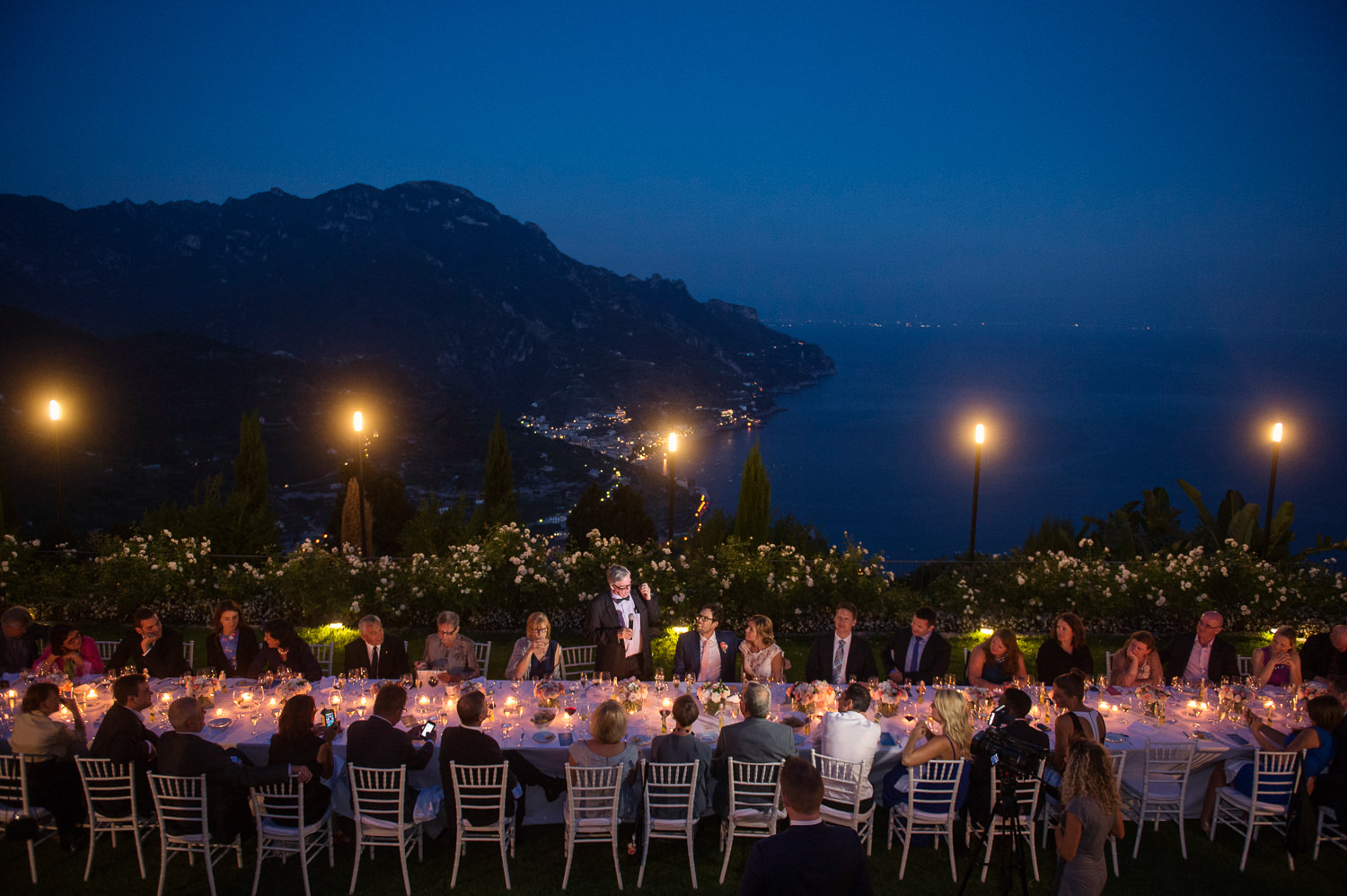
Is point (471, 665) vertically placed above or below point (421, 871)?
above

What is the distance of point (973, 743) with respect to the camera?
19.5ft

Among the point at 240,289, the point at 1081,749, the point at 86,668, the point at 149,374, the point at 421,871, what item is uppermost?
the point at 240,289

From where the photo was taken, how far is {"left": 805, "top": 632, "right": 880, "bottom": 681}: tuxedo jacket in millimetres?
8102

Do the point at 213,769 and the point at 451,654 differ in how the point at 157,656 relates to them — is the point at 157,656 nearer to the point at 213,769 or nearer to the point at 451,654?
the point at 451,654

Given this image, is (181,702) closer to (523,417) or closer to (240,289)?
(523,417)

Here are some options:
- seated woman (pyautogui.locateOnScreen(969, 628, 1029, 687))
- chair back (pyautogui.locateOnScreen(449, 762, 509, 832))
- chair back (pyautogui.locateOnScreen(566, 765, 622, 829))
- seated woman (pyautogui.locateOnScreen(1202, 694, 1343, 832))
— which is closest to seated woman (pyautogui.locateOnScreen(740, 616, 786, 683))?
seated woman (pyautogui.locateOnScreen(969, 628, 1029, 687))

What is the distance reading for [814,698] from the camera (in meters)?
6.77

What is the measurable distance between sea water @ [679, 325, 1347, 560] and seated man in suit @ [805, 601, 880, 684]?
3794 cm

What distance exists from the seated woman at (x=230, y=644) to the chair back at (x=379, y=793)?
3048 millimetres

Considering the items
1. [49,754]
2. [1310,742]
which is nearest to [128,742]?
[49,754]

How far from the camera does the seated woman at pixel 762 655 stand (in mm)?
7832

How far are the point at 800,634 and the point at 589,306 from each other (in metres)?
98.2

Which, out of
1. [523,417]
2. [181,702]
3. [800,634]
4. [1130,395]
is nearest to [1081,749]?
[181,702]

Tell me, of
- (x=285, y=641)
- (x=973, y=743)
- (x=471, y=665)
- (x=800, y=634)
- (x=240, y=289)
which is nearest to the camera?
(x=973, y=743)
